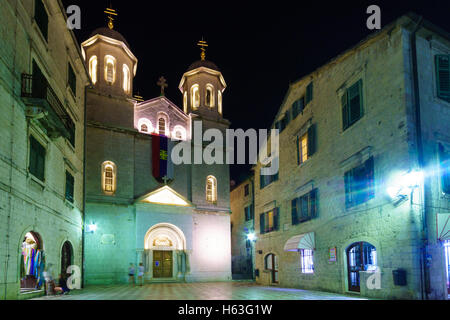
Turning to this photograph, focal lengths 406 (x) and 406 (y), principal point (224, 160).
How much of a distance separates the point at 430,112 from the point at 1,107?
14050 mm

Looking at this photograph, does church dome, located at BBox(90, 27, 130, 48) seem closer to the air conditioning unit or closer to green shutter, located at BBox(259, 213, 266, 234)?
green shutter, located at BBox(259, 213, 266, 234)

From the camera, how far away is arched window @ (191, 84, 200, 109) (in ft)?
117

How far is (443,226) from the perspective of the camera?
13.2 meters

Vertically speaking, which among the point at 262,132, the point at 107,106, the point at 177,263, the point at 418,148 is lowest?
the point at 177,263

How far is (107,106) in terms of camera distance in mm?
30703

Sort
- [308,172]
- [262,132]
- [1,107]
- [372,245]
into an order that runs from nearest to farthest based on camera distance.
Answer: [1,107], [372,245], [308,172], [262,132]

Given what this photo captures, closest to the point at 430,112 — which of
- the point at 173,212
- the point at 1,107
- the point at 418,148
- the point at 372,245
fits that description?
the point at 418,148

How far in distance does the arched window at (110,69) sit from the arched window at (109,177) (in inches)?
269

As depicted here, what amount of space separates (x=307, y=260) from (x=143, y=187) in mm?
14797

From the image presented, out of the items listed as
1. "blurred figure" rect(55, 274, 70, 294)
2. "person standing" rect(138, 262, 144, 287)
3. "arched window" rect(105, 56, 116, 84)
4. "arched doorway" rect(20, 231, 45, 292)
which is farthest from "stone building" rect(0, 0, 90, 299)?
"arched window" rect(105, 56, 116, 84)

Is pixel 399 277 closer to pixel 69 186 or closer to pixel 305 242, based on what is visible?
pixel 305 242

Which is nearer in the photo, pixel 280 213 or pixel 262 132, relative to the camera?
pixel 280 213

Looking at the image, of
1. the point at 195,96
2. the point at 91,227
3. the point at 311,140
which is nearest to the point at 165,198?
the point at 91,227

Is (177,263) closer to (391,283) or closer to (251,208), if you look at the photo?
(251,208)
